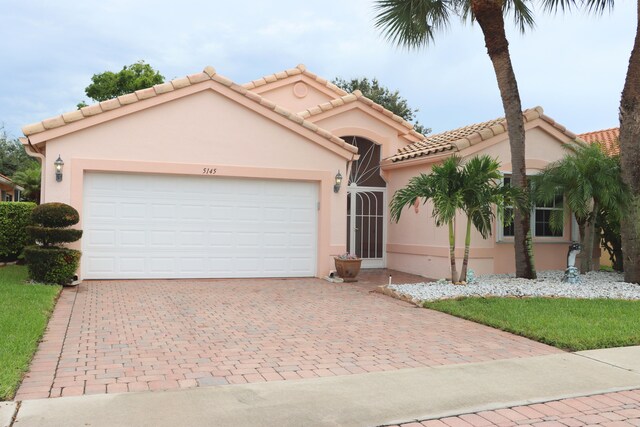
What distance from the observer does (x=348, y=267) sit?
13.2m

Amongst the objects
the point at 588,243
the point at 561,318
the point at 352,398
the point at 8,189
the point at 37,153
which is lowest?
the point at 352,398

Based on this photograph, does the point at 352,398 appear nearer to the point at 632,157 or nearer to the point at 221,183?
the point at 221,183

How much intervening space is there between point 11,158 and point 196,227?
3067cm

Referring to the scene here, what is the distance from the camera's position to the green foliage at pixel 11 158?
122ft

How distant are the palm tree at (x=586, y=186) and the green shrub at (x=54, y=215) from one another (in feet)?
32.5

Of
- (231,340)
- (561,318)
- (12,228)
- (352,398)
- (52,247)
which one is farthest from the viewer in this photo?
(12,228)

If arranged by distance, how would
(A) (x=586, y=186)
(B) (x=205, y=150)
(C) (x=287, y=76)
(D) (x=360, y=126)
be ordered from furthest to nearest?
(C) (x=287, y=76) < (D) (x=360, y=126) < (B) (x=205, y=150) < (A) (x=586, y=186)

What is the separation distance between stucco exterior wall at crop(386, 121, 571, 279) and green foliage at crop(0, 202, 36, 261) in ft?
33.0

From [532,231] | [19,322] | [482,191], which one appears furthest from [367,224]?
[19,322]

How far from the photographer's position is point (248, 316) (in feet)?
28.5

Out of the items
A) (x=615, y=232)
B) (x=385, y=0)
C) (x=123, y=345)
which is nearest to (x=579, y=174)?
(x=615, y=232)

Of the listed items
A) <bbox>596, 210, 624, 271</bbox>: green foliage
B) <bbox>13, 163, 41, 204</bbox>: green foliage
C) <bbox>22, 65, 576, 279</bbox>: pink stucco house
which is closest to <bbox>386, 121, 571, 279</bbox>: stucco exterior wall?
<bbox>22, 65, 576, 279</bbox>: pink stucco house

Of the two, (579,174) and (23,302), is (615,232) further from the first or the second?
(23,302)

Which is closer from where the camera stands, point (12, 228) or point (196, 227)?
point (196, 227)
